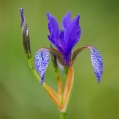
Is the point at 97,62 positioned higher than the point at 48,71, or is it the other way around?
the point at 97,62

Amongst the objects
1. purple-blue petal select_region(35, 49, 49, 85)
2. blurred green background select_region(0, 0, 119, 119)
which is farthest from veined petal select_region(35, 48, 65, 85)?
blurred green background select_region(0, 0, 119, 119)

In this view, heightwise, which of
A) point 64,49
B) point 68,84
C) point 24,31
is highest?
point 24,31

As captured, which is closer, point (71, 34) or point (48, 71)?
point (71, 34)

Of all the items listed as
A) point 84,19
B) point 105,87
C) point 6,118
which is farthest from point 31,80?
point 84,19

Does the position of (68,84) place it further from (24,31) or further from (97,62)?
(24,31)

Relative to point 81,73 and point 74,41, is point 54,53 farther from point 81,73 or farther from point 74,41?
point 81,73

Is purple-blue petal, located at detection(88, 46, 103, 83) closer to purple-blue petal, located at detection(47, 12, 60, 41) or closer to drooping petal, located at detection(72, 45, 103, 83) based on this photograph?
drooping petal, located at detection(72, 45, 103, 83)

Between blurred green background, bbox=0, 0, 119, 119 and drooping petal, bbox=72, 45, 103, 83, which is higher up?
drooping petal, bbox=72, 45, 103, 83

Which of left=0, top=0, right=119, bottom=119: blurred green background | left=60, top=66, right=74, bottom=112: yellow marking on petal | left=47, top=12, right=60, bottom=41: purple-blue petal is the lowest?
left=0, top=0, right=119, bottom=119: blurred green background

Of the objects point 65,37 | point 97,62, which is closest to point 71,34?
point 65,37
